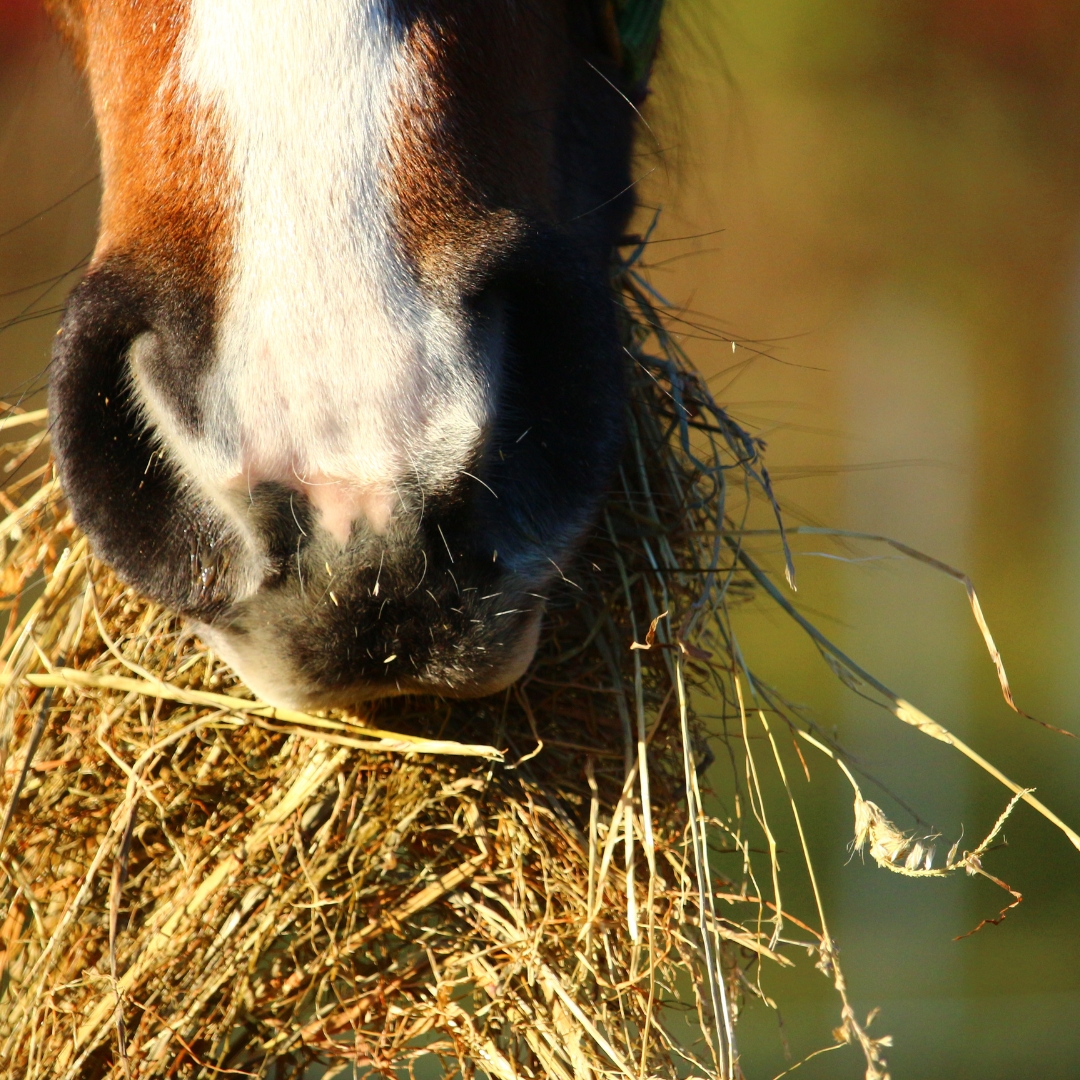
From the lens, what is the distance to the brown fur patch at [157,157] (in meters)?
0.55

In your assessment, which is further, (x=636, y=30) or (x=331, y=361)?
(x=636, y=30)

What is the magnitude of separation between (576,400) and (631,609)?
192 millimetres

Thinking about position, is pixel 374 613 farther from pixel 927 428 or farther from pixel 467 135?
pixel 927 428

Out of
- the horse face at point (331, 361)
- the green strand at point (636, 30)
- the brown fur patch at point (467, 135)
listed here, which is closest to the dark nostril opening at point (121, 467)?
the horse face at point (331, 361)

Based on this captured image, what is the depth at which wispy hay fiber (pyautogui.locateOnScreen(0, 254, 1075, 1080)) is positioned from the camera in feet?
2.23

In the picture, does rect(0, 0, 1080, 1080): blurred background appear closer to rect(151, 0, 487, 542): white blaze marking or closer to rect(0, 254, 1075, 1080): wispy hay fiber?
rect(0, 254, 1075, 1080): wispy hay fiber

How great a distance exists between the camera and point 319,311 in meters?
0.52

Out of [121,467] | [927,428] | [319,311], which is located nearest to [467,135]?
[319,311]

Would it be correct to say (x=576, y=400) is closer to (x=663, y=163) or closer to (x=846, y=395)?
(x=663, y=163)

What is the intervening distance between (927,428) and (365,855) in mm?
3297

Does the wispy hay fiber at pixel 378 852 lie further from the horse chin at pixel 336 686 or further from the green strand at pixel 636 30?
the green strand at pixel 636 30

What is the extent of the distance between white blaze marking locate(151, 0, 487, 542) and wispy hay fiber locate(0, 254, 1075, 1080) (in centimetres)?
20

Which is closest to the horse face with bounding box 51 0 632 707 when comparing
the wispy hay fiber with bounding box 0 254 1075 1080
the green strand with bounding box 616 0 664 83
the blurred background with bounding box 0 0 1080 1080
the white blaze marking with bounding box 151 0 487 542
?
the white blaze marking with bounding box 151 0 487 542

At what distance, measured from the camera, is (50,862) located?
744 mm
